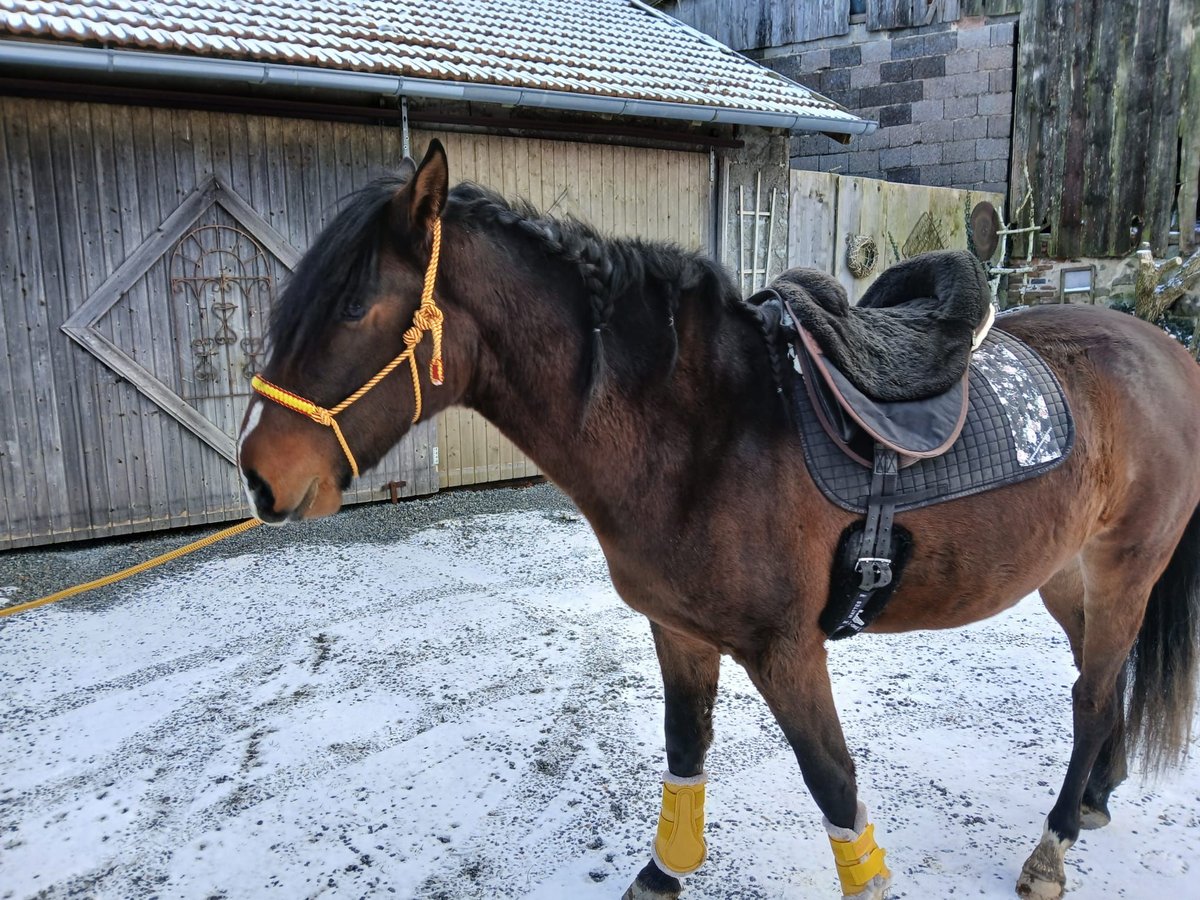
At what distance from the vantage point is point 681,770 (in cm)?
222

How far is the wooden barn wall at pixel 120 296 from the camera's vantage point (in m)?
4.95

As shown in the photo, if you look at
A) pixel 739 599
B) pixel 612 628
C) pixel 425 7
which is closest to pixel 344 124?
pixel 425 7

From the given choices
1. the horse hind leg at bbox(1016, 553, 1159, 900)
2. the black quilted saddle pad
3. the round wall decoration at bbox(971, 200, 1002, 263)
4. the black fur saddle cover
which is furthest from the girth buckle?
the round wall decoration at bbox(971, 200, 1002, 263)

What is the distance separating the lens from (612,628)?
13.3 ft

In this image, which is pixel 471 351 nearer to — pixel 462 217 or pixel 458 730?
pixel 462 217

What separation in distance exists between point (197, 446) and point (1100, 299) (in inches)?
386

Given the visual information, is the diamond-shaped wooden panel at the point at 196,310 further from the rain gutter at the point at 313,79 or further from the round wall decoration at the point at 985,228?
the round wall decoration at the point at 985,228

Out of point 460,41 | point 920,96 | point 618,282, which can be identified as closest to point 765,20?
point 920,96

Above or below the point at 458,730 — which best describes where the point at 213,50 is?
above

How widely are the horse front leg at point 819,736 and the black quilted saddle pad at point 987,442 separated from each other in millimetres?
393

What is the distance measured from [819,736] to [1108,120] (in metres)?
10.1

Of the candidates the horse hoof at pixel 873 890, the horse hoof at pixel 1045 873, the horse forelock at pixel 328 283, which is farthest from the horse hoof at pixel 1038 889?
the horse forelock at pixel 328 283

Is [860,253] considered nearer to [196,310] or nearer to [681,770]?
[196,310]

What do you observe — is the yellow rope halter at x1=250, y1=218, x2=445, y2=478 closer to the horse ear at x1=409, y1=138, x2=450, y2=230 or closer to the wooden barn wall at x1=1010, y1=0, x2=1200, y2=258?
the horse ear at x1=409, y1=138, x2=450, y2=230
